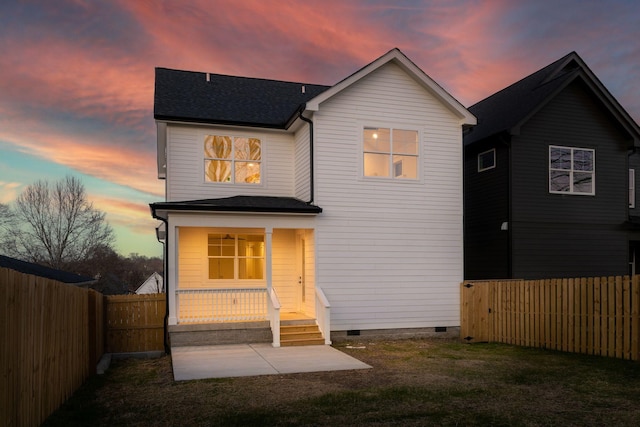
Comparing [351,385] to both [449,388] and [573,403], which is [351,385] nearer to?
[449,388]

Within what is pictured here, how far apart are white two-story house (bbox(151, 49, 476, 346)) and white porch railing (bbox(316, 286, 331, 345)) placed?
8 cm

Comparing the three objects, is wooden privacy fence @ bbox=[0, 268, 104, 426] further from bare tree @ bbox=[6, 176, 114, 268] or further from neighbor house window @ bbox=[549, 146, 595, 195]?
bare tree @ bbox=[6, 176, 114, 268]

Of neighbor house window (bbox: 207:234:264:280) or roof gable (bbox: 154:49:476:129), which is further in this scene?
neighbor house window (bbox: 207:234:264:280)

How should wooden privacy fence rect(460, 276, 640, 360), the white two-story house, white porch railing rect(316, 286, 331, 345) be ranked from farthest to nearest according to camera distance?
the white two-story house
white porch railing rect(316, 286, 331, 345)
wooden privacy fence rect(460, 276, 640, 360)

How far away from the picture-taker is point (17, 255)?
46312mm

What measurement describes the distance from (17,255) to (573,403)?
49690mm

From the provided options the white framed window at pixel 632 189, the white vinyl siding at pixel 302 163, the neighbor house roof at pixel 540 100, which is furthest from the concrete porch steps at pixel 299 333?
the white framed window at pixel 632 189

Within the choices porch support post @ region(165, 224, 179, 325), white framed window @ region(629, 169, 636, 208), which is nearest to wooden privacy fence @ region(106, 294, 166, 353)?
porch support post @ region(165, 224, 179, 325)

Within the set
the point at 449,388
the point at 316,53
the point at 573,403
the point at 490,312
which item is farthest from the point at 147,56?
the point at 573,403

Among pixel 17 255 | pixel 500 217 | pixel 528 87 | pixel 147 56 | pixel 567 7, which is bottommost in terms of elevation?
pixel 17 255

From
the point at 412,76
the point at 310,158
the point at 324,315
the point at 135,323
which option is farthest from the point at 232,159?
the point at 412,76

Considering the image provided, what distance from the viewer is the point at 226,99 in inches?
669

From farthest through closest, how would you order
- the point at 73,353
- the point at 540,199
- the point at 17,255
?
1. the point at 17,255
2. the point at 540,199
3. the point at 73,353

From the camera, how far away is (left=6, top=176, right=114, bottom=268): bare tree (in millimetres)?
48125
